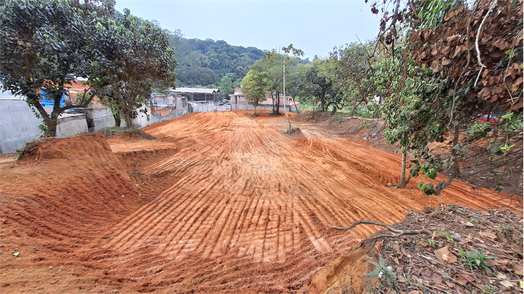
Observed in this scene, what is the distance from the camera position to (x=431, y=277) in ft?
4.95

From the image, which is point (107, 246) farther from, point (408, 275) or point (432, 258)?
point (432, 258)

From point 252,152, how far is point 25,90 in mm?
7632

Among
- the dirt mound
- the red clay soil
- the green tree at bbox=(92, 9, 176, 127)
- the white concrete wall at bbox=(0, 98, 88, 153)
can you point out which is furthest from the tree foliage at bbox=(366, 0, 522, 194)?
the white concrete wall at bbox=(0, 98, 88, 153)

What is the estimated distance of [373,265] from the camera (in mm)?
1749

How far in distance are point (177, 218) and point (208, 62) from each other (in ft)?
227

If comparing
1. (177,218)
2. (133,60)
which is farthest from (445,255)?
(133,60)

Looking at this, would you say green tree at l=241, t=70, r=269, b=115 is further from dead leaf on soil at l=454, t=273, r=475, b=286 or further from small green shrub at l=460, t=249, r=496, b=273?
dead leaf on soil at l=454, t=273, r=475, b=286

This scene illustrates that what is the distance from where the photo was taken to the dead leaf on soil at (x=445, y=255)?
5.25 feet

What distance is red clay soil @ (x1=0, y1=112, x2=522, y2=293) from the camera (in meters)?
2.64

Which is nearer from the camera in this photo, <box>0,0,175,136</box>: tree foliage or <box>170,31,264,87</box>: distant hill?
<box>0,0,175,136</box>: tree foliage

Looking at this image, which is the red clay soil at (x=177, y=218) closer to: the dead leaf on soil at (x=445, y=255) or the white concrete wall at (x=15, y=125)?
the dead leaf on soil at (x=445, y=255)

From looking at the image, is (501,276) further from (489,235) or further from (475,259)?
(489,235)

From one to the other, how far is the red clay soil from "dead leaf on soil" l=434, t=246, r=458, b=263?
60.8 inches

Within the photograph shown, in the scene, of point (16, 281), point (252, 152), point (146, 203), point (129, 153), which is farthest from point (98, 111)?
point (16, 281)
